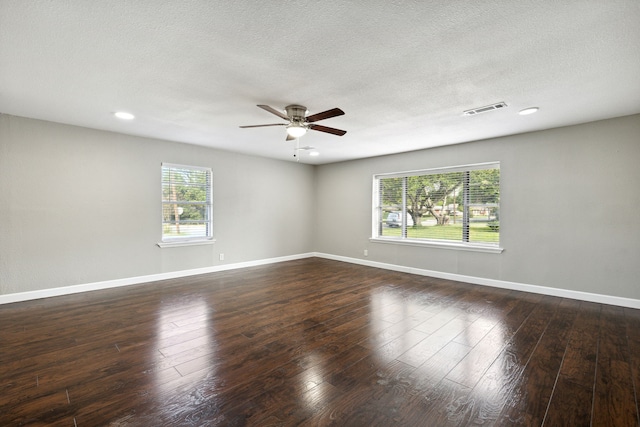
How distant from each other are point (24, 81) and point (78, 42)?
1258mm

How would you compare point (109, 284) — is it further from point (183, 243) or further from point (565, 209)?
point (565, 209)

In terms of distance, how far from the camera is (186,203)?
17.7 feet

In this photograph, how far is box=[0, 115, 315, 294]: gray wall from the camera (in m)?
3.83

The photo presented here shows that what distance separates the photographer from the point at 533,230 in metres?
4.36

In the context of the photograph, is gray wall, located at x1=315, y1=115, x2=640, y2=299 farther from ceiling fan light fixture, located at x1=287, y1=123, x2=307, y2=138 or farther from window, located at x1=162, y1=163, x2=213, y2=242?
window, located at x1=162, y1=163, x2=213, y2=242

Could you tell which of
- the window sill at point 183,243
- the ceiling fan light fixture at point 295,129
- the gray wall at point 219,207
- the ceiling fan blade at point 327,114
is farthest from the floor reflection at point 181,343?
the ceiling fan blade at point 327,114

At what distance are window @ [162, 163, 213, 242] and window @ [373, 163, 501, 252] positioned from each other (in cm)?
367

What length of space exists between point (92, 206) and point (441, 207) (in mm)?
6048

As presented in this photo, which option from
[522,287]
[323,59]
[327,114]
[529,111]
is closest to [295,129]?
[327,114]

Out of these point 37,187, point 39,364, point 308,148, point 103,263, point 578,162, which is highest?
point 308,148

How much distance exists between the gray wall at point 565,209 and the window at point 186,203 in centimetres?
451

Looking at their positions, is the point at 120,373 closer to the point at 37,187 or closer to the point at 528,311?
the point at 37,187

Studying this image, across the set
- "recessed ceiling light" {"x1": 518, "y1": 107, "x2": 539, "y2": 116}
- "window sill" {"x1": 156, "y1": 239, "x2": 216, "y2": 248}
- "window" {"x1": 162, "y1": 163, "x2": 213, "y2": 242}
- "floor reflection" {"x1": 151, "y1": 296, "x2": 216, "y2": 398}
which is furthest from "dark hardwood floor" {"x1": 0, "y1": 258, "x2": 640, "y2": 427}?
"recessed ceiling light" {"x1": 518, "y1": 107, "x2": 539, "y2": 116}

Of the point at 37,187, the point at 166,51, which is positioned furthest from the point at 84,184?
the point at 166,51
